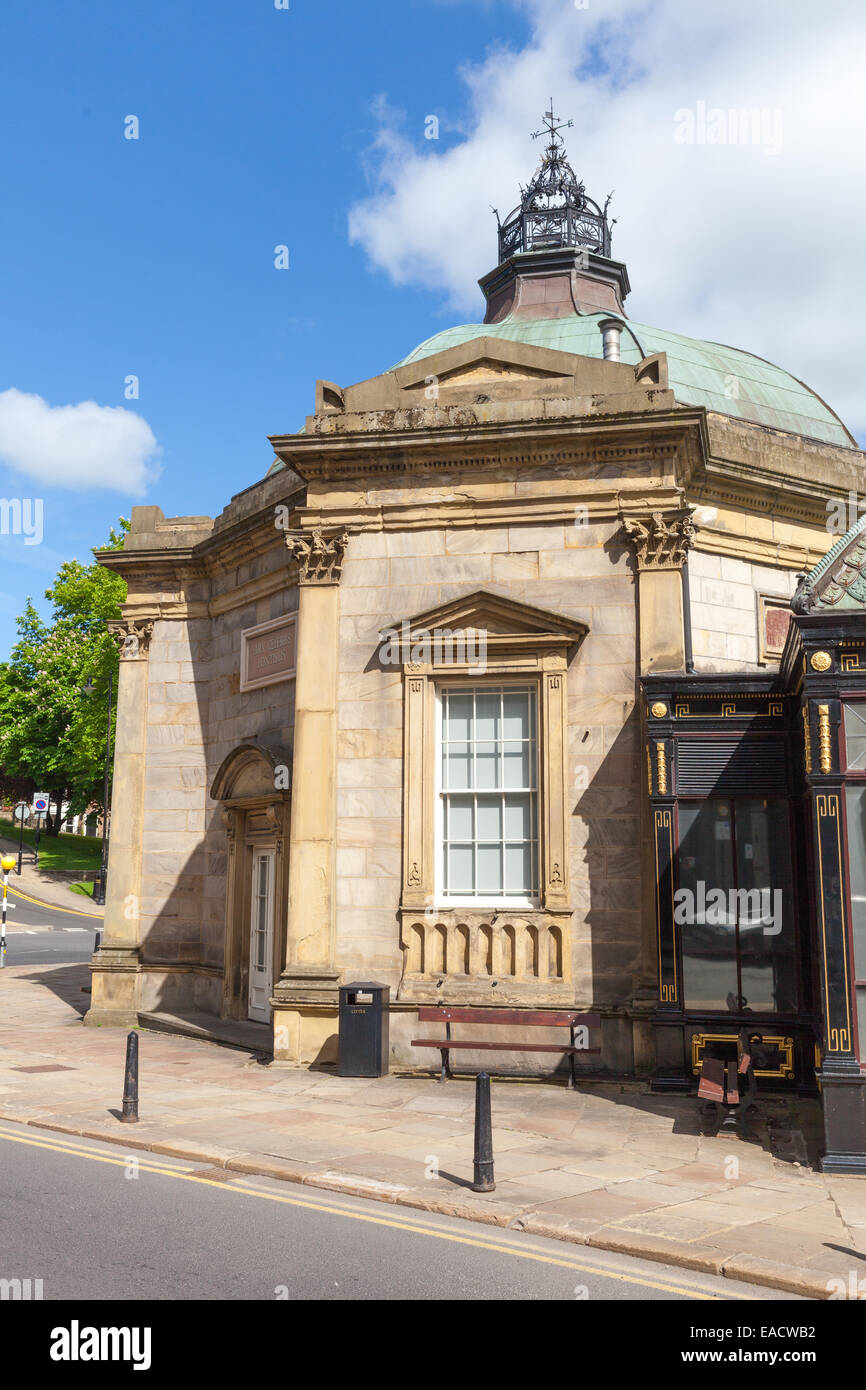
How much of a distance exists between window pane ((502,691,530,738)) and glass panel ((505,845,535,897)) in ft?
4.70

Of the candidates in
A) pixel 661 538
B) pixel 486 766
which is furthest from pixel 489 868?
pixel 661 538

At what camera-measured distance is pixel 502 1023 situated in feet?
43.6

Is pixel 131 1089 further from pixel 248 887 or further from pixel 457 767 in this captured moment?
pixel 248 887

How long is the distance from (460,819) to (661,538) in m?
4.32

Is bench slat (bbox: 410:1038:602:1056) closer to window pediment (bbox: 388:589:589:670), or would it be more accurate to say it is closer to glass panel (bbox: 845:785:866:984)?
glass panel (bbox: 845:785:866:984)

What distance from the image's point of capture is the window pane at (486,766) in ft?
46.6

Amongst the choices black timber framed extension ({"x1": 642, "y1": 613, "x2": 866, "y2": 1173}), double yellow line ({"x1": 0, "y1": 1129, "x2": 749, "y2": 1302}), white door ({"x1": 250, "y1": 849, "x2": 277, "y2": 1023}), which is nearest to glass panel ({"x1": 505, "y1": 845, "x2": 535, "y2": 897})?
black timber framed extension ({"x1": 642, "y1": 613, "x2": 866, "y2": 1173})

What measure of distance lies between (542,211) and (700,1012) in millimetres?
26930

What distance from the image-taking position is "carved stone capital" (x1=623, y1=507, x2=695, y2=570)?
1383 centimetres

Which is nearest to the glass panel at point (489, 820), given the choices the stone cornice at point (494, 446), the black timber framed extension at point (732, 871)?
the black timber framed extension at point (732, 871)

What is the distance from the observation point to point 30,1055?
1510 cm

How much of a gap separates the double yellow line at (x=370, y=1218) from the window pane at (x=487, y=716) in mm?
6593
